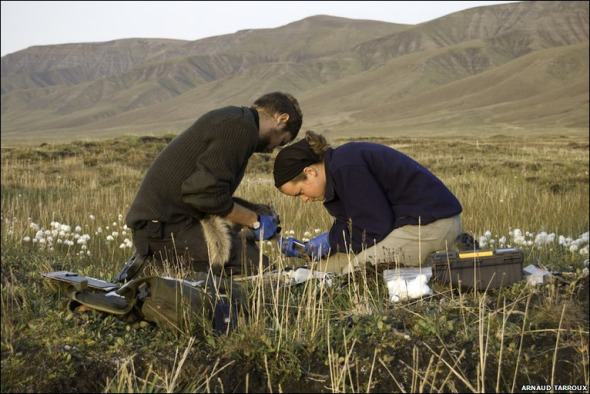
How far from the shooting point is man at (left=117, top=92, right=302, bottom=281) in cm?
566

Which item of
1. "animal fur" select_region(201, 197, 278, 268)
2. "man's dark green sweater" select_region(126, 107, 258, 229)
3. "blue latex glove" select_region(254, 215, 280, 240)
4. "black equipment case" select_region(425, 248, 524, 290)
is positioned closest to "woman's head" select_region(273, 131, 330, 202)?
"man's dark green sweater" select_region(126, 107, 258, 229)

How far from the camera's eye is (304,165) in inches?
217

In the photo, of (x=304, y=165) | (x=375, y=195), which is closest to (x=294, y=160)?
(x=304, y=165)

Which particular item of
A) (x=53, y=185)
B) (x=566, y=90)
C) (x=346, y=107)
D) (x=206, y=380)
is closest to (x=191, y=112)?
(x=346, y=107)

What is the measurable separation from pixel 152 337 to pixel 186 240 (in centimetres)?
203

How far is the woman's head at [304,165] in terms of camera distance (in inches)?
217

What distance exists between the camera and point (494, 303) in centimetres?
481

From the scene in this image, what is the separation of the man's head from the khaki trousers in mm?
1159

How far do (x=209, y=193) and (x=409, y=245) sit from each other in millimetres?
1548

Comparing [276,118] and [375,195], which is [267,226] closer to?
[276,118]

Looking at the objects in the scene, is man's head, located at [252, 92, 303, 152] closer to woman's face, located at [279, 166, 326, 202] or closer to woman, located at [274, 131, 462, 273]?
woman, located at [274, 131, 462, 273]

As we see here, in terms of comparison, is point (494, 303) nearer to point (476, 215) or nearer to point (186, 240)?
point (186, 240)

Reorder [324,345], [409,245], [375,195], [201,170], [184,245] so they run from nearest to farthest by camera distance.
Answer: [324,345], [375,195], [409,245], [201,170], [184,245]

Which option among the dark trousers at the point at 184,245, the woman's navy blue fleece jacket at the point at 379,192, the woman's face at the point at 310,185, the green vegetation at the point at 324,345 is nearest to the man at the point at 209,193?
the dark trousers at the point at 184,245
